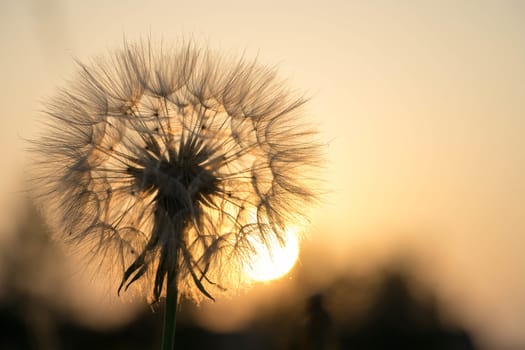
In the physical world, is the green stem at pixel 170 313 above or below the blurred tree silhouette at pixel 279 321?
below

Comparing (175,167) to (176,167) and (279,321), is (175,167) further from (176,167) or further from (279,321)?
(279,321)

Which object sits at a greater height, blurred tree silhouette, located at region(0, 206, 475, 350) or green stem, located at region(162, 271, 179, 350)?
blurred tree silhouette, located at region(0, 206, 475, 350)

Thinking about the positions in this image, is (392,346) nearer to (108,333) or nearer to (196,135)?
(108,333)

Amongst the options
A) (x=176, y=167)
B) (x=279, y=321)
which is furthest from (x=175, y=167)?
(x=279, y=321)

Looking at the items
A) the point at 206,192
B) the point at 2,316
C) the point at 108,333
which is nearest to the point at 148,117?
the point at 206,192
